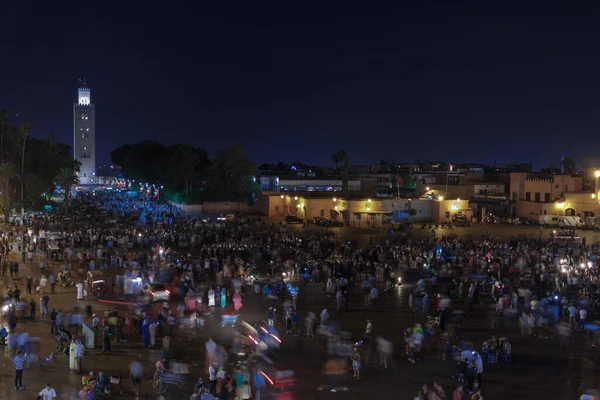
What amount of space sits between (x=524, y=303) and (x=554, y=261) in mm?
7170

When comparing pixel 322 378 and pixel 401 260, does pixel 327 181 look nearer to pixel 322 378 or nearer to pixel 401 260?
pixel 401 260

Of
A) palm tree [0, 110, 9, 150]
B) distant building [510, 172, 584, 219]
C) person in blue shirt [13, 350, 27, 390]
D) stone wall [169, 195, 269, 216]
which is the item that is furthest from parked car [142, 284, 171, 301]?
palm tree [0, 110, 9, 150]

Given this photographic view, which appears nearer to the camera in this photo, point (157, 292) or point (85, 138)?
point (157, 292)

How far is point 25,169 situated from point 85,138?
91.6 m

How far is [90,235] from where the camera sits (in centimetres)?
2862

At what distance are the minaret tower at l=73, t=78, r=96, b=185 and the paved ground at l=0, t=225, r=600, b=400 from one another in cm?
12888

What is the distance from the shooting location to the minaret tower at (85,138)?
134m

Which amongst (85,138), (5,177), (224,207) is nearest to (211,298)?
(5,177)

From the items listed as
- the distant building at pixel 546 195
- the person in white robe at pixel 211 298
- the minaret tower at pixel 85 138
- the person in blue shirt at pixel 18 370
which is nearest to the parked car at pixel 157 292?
the person in white robe at pixel 211 298

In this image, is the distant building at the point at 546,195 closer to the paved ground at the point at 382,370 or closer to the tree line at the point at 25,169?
the paved ground at the point at 382,370

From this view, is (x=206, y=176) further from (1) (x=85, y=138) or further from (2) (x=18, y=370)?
(1) (x=85, y=138)

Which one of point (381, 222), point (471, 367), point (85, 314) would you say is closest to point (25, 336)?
point (85, 314)

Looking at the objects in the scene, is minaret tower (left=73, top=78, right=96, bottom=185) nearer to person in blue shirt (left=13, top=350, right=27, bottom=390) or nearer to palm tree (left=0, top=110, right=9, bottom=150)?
palm tree (left=0, top=110, right=9, bottom=150)

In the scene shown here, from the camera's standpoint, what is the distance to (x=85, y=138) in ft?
446
